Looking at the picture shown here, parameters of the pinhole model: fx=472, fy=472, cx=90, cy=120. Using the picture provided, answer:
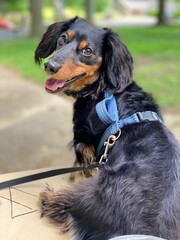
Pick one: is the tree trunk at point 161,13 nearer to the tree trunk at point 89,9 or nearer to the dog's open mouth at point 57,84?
the tree trunk at point 89,9

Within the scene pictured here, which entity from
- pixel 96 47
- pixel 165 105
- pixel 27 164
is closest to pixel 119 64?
pixel 96 47

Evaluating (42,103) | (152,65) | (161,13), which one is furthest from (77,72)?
(161,13)

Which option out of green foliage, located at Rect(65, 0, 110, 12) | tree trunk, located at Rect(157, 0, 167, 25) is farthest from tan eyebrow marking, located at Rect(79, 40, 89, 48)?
green foliage, located at Rect(65, 0, 110, 12)

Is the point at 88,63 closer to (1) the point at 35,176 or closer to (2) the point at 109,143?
(2) the point at 109,143

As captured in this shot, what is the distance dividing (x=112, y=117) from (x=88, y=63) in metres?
0.43

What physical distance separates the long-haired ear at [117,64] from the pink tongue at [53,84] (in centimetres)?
34

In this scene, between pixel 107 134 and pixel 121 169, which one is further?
pixel 107 134

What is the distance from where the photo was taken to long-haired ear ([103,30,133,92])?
334 cm

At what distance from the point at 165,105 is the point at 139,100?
4.91 m

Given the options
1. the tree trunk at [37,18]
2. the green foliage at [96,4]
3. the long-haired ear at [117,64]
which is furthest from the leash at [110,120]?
the green foliage at [96,4]

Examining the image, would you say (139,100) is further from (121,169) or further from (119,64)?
(121,169)

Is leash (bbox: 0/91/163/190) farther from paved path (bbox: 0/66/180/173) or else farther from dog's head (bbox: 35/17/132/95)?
paved path (bbox: 0/66/180/173)

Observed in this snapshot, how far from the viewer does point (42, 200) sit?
11.4 feet

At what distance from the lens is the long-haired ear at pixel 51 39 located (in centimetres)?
377
